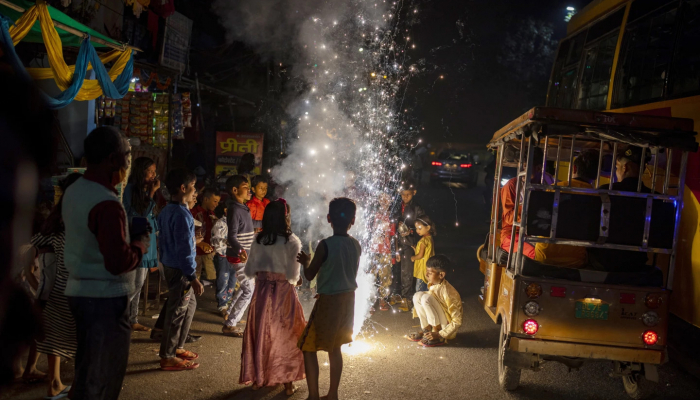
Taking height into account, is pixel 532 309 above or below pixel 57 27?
below

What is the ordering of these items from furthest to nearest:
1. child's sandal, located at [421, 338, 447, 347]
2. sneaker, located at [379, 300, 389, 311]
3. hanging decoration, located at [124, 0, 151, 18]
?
hanging decoration, located at [124, 0, 151, 18] → sneaker, located at [379, 300, 389, 311] → child's sandal, located at [421, 338, 447, 347]

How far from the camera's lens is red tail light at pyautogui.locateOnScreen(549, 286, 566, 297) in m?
4.07

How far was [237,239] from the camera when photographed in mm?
5672

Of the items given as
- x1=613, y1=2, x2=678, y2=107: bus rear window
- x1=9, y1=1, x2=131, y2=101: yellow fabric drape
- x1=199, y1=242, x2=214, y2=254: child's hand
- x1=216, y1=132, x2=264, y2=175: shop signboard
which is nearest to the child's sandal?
x1=199, y1=242, x2=214, y2=254: child's hand

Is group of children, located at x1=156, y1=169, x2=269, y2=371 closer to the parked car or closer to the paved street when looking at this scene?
the paved street

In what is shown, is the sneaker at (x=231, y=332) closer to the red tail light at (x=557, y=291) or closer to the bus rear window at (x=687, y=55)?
the red tail light at (x=557, y=291)

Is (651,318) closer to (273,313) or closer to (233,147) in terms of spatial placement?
(273,313)

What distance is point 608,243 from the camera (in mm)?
4086

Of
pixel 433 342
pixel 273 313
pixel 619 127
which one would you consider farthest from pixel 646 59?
pixel 273 313

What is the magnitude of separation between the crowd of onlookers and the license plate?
1801 millimetres

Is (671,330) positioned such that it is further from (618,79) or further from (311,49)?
(311,49)

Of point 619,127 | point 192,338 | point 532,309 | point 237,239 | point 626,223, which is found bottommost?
point 192,338

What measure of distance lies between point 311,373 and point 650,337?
290cm

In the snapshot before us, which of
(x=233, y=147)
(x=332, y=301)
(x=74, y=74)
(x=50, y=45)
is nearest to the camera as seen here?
(x=332, y=301)
